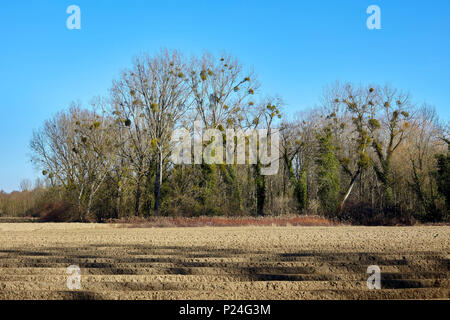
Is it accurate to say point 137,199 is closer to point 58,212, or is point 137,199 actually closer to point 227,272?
point 58,212

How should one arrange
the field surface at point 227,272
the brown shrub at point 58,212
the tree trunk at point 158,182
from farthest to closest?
1. the brown shrub at point 58,212
2. the tree trunk at point 158,182
3. the field surface at point 227,272

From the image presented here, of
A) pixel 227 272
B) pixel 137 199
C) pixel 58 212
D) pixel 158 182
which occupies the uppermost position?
pixel 158 182

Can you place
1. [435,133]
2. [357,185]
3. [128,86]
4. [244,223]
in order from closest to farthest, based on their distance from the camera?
[244,223] < [128,86] < [435,133] < [357,185]

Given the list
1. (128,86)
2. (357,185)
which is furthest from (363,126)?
(128,86)

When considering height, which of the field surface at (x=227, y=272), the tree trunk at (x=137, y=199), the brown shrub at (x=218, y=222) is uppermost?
the tree trunk at (x=137, y=199)

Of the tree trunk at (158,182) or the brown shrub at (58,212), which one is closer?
the tree trunk at (158,182)

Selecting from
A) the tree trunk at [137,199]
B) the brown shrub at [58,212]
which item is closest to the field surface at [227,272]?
the tree trunk at [137,199]

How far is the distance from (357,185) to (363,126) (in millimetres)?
5402

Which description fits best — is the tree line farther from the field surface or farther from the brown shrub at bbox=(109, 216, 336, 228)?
the field surface

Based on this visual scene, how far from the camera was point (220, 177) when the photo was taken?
33.5m

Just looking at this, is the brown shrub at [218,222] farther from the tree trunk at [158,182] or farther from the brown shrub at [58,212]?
the brown shrub at [58,212]

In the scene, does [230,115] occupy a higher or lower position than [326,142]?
higher

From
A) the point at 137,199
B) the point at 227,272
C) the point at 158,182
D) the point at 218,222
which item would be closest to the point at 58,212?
the point at 137,199

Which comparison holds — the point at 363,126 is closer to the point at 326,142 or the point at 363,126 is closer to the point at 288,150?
the point at 326,142
